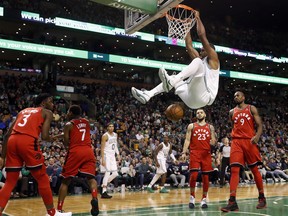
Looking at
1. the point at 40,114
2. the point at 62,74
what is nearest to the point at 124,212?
the point at 40,114

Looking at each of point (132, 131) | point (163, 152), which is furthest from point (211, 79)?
point (132, 131)

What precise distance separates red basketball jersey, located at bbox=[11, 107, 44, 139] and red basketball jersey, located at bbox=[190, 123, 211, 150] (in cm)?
399

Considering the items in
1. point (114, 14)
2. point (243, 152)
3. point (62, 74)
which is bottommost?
point (243, 152)

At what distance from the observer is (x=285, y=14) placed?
34.0 m

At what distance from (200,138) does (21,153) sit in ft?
14.3

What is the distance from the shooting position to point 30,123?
5492 millimetres

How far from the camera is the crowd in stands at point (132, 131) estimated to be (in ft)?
41.9

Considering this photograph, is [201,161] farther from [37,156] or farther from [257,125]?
[37,156]

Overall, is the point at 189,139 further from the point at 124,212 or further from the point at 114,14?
the point at 114,14

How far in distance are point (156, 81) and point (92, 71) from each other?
523cm

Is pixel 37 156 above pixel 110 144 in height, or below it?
below

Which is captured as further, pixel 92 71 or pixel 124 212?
pixel 92 71

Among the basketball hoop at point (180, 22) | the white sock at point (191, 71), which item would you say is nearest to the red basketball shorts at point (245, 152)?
the basketball hoop at point (180, 22)

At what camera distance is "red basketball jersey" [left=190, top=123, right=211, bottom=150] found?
8.44m
